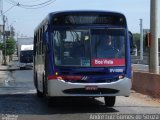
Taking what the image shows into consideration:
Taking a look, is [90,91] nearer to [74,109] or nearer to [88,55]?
[88,55]

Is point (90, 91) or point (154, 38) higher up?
point (154, 38)

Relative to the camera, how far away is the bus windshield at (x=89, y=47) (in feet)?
48.1

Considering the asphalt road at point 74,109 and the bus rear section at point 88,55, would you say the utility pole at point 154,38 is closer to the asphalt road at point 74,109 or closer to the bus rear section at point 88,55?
the asphalt road at point 74,109

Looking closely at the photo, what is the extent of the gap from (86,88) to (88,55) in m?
0.97

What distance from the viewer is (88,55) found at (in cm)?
1473

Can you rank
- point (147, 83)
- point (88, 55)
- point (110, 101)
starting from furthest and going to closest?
point (147, 83)
point (110, 101)
point (88, 55)

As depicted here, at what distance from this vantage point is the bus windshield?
14672 mm

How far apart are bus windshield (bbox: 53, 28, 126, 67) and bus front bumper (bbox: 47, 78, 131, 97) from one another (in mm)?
560

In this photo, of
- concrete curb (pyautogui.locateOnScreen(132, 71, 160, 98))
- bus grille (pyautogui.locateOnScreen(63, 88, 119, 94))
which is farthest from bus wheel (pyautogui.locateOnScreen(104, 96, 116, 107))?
concrete curb (pyautogui.locateOnScreen(132, 71, 160, 98))

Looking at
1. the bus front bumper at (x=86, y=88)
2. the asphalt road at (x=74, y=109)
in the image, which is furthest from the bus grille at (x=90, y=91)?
the asphalt road at (x=74, y=109)

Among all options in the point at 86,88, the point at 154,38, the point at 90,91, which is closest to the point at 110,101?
the point at 90,91

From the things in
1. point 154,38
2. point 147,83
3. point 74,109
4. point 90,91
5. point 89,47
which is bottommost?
point 74,109

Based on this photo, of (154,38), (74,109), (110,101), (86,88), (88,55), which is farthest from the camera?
(154,38)

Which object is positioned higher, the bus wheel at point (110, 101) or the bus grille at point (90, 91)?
the bus grille at point (90, 91)
